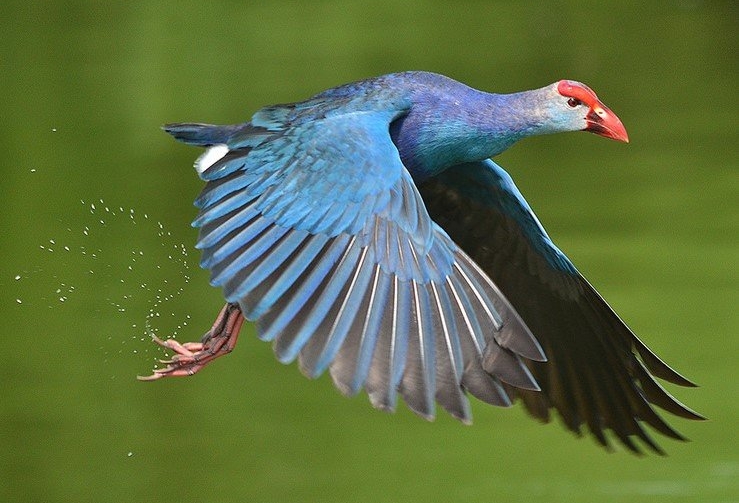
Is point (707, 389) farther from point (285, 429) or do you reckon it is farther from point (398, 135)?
point (398, 135)

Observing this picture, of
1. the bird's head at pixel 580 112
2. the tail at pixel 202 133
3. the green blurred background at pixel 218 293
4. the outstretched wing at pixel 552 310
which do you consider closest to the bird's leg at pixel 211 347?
the tail at pixel 202 133

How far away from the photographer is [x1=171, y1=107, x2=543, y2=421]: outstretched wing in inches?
162

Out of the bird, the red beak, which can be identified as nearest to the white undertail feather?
the bird

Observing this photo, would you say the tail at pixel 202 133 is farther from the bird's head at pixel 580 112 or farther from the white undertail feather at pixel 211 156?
the bird's head at pixel 580 112

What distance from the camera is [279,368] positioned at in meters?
7.33

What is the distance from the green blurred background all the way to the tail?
1.68 metres

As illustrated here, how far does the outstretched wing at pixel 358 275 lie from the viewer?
162 inches

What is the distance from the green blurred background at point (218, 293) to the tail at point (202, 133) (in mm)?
1678

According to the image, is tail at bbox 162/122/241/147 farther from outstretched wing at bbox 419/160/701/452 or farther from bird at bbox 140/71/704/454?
outstretched wing at bbox 419/160/701/452

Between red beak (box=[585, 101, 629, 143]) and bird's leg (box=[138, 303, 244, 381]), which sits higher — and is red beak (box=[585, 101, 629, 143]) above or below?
above

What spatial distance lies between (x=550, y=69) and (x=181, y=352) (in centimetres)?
704

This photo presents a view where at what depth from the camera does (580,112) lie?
518cm

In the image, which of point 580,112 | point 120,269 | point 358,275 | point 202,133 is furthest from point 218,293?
point 358,275

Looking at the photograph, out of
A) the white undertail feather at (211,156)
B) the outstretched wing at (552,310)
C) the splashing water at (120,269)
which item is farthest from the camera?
the splashing water at (120,269)
